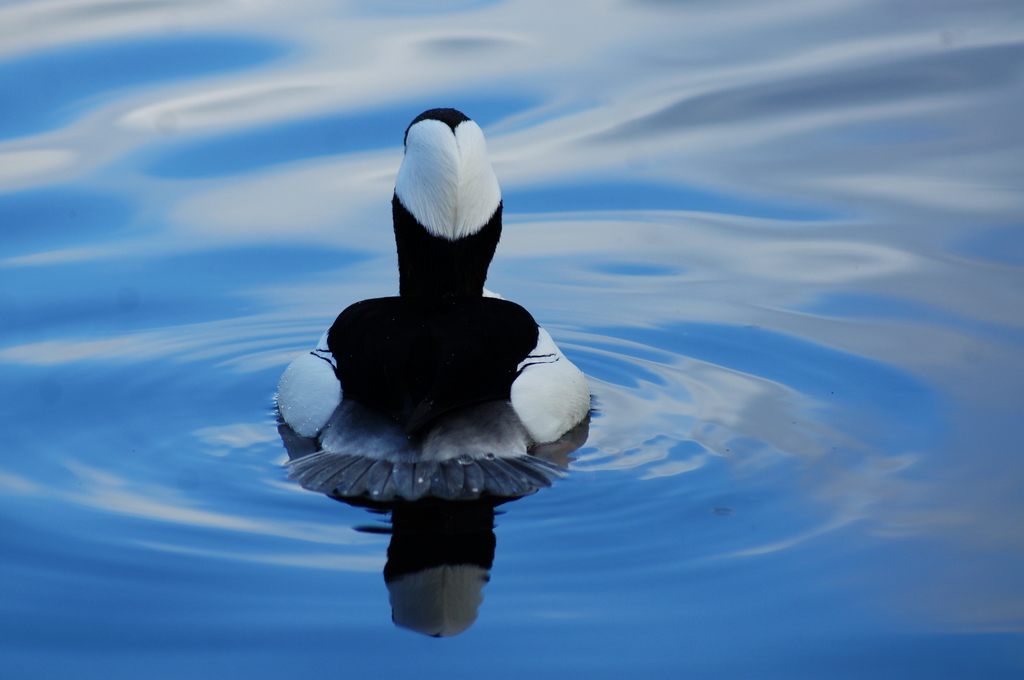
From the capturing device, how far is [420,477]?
4.72 m

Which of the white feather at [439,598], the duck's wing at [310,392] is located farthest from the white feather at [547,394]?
the white feather at [439,598]

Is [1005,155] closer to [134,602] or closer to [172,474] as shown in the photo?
[172,474]

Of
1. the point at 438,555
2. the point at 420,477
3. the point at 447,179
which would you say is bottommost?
the point at 438,555

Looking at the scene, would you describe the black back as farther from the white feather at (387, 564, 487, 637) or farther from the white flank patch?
the white feather at (387, 564, 487, 637)

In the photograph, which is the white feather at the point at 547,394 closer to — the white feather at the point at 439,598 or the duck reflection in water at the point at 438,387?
the duck reflection in water at the point at 438,387

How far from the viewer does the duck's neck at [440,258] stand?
563 centimetres

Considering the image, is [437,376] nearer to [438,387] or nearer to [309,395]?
[438,387]

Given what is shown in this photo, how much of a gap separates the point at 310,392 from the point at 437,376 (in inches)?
32.1

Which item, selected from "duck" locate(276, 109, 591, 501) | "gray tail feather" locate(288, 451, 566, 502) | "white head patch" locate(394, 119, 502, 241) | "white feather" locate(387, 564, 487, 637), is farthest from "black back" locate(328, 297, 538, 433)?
"white feather" locate(387, 564, 487, 637)

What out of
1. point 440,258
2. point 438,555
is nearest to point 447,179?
point 440,258

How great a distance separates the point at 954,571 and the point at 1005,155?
6162 millimetres

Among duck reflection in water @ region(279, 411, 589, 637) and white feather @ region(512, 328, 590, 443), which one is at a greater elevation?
white feather @ region(512, 328, 590, 443)

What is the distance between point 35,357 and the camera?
6594mm

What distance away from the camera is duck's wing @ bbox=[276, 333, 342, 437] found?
5.37m
